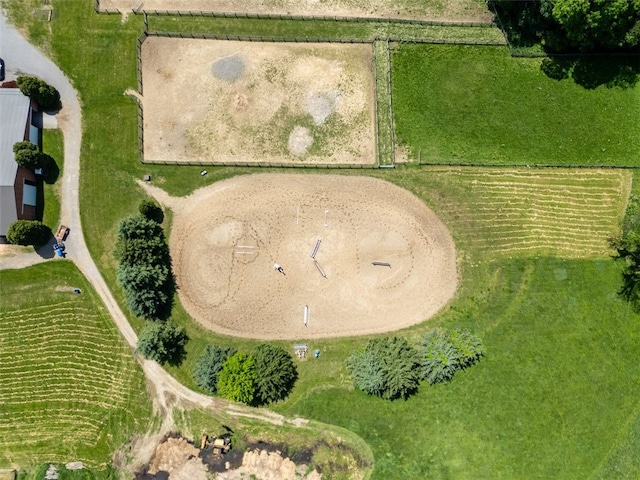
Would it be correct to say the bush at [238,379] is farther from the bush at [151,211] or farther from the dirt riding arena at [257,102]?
the dirt riding arena at [257,102]

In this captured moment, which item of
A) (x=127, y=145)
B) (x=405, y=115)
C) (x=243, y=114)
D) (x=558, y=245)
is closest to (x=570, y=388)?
(x=558, y=245)

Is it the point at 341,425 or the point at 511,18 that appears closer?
the point at 341,425

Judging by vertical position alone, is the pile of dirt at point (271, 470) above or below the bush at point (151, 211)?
below

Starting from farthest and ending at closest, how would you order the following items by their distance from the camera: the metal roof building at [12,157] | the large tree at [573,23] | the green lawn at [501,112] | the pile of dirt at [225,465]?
the green lawn at [501,112] < the pile of dirt at [225,465] < the metal roof building at [12,157] < the large tree at [573,23]

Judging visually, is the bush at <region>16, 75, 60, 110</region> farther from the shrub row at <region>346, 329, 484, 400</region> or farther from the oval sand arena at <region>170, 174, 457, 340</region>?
the shrub row at <region>346, 329, 484, 400</region>

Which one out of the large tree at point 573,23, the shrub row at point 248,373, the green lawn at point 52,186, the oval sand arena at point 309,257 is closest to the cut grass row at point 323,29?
the large tree at point 573,23

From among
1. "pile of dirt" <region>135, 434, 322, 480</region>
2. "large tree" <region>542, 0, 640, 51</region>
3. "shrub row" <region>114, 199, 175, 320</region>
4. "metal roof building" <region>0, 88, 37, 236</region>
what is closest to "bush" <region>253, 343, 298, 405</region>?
"pile of dirt" <region>135, 434, 322, 480</region>

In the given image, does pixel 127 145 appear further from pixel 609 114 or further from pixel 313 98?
pixel 609 114
